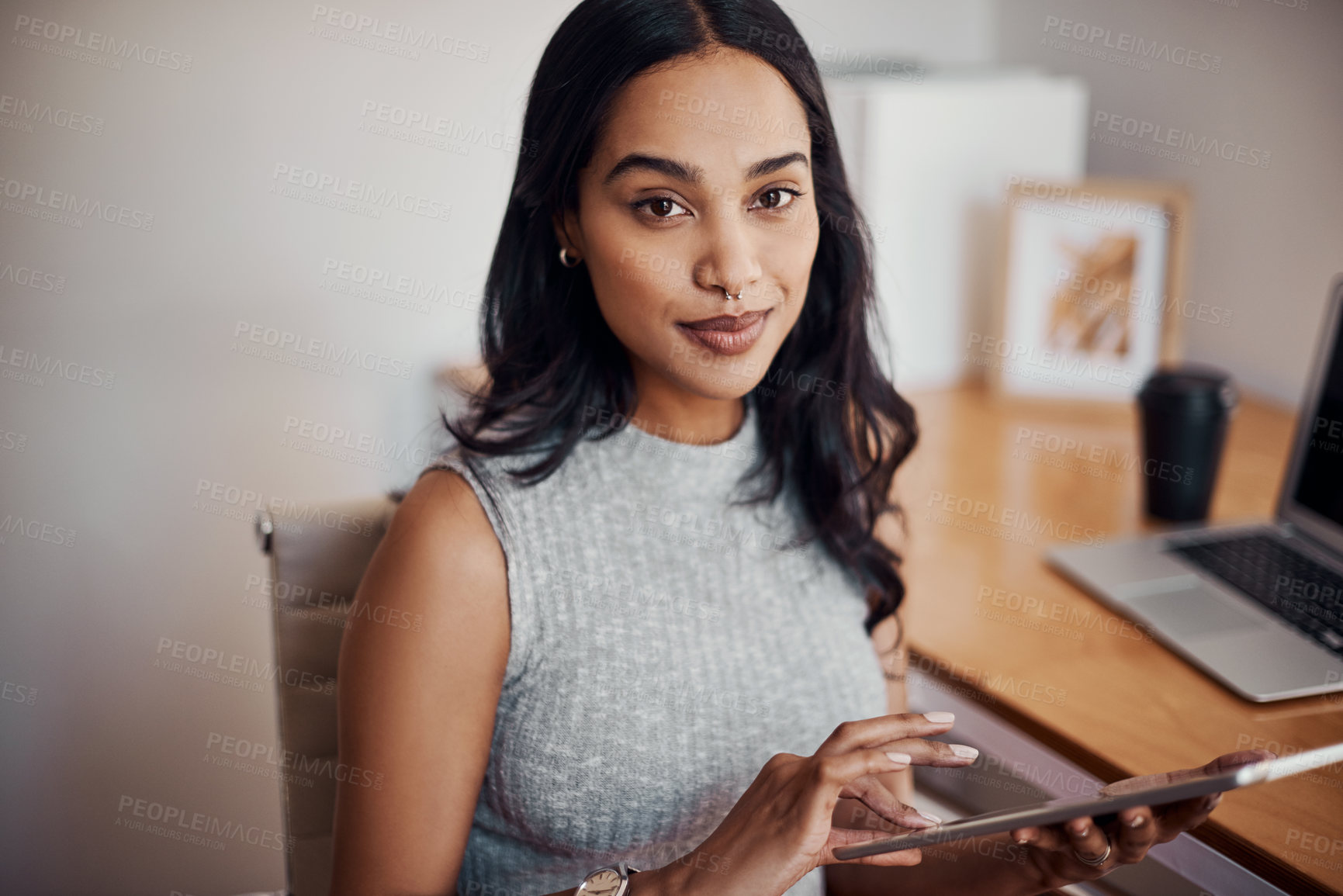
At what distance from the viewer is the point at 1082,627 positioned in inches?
51.6

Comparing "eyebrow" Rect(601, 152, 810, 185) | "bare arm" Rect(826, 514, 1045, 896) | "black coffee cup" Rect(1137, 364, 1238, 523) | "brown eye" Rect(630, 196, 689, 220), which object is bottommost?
"bare arm" Rect(826, 514, 1045, 896)

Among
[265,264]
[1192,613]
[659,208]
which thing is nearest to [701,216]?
[659,208]

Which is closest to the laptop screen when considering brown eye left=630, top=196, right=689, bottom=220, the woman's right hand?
the woman's right hand

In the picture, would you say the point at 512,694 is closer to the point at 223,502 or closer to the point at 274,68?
the point at 223,502

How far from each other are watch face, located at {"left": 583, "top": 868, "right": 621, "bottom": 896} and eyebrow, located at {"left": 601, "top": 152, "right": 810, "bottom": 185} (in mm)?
621

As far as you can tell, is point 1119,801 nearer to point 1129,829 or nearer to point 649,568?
point 1129,829

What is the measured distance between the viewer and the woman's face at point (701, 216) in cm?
96

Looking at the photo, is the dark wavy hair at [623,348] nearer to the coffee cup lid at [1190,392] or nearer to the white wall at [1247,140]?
the coffee cup lid at [1190,392]

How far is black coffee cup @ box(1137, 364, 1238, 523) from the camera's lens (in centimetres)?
149

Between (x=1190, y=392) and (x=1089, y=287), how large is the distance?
531 millimetres

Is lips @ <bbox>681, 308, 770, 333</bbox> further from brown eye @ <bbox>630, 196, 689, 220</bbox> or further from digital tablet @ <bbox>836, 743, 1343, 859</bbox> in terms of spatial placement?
digital tablet @ <bbox>836, 743, 1343, 859</bbox>

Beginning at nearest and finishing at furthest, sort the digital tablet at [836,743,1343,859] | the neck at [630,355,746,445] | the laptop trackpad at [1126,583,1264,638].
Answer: the digital tablet at [836,743,1343,859], the neck at [630,355,746,445], the laptop trackpad at [1126,583,1264,638]

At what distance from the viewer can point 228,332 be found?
1.81m

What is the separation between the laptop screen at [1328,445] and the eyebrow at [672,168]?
0.84 meters
